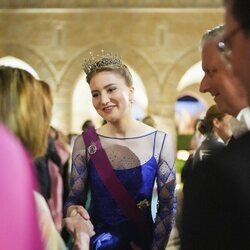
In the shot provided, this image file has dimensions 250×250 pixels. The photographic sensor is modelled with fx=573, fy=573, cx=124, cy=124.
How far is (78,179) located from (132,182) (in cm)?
28

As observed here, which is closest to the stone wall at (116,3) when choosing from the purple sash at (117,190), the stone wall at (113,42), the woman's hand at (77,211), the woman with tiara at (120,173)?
the stone wall at (113,42)

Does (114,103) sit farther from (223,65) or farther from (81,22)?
(81,22)

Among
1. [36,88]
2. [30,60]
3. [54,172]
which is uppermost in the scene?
[30,60]

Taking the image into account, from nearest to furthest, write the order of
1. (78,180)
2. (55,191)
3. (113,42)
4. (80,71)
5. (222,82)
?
(222,82) < (78,180) < (55,191) < (113,42) < (80,71)

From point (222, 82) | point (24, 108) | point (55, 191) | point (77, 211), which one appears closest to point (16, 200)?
point (24, 108)

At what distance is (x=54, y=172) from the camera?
21.2ft

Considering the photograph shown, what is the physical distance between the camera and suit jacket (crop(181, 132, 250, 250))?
A: 1192 mm

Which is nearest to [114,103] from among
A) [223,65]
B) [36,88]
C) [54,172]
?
[36,88]

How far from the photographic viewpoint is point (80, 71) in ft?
58.2

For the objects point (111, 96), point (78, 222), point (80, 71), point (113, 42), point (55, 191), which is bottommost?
point (55, 191)

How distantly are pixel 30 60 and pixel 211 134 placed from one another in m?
14.1

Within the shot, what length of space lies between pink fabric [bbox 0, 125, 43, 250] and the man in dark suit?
0.35m

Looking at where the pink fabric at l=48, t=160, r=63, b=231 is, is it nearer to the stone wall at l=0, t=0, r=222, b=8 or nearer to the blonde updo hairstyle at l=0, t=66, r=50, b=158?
the blonde updo hairstyle at l=0, t=66, r=50, b=158

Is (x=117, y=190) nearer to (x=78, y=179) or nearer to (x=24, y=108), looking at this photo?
(x=78, y=179)
